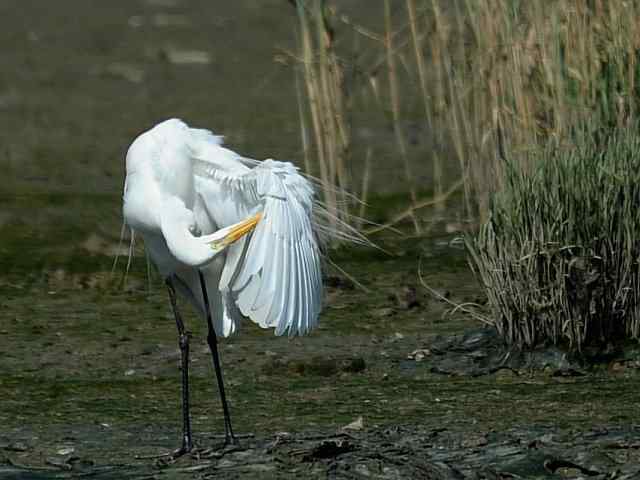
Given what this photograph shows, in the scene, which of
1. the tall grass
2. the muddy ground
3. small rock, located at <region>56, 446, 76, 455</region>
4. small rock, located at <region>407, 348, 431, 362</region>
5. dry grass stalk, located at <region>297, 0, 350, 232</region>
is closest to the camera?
the muddy ground

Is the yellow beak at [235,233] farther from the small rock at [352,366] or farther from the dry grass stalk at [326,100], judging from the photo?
the dry grass stalk at [326,100]

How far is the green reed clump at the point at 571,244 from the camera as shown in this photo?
543 cm

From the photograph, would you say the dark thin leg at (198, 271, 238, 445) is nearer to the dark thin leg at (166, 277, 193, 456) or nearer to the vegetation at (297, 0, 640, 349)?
the dark thin leg at (166, 277, 193, 456)

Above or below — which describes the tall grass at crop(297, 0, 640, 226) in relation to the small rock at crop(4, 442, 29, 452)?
above

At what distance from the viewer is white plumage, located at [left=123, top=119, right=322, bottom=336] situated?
14.3 feet

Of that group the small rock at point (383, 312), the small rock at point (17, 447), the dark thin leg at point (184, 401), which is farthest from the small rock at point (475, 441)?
the small rock at point (383, 312)

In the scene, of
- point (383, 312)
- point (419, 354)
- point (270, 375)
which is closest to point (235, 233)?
point (270, 375)

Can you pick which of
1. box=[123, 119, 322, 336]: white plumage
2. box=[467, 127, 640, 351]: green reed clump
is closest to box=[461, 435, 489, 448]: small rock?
box=[123, 119, 322, 336]: white plumage

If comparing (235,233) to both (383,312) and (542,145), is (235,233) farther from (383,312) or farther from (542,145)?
(383,312)

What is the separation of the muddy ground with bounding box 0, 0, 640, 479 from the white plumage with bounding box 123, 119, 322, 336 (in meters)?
0.43

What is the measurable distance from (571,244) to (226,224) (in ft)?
4.29

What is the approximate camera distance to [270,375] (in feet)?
18.7

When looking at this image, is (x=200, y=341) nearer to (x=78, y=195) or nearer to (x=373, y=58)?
(x=78, y=195)

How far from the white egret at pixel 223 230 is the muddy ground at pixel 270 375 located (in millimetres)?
334
